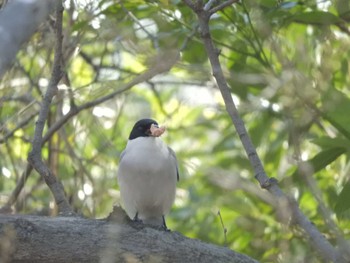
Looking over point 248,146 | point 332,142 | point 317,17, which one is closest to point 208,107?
point 317,17

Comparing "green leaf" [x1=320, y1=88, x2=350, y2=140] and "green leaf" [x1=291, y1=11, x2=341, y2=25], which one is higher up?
"green leaf" [x1=291, y1=11, x2=341, y2=25]

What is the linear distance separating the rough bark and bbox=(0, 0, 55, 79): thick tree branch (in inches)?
43.9

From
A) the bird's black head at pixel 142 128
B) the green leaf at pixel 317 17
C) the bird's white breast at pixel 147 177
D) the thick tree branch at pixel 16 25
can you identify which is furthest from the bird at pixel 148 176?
the thick tree branch at pixel 16 25

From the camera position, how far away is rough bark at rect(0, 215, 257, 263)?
2.24 m

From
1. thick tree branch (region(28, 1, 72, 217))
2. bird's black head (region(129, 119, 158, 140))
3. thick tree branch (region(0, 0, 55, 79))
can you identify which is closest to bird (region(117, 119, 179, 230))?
bird's black head (region(129, 119, 158, 140))

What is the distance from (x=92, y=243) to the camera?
91.8 inches

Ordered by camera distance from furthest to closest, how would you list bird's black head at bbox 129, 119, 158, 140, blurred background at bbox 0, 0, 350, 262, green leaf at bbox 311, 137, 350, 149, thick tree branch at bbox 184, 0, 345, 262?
bird's black head at bbox 129, 119, 158, 140 → blurred background at bbox 0, 0, 350, 262 → green leaf at bbox 311, 137, 350, 149 → thick tree branch at bbox 184, 0, 345, 262

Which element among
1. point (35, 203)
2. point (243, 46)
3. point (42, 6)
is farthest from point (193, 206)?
point (42, 6)

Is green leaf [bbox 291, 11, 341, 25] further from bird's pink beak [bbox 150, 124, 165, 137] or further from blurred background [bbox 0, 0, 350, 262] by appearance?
bird's pink beak [bbox 150, 124, 165, 137]

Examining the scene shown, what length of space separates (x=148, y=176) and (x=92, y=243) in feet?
5.48

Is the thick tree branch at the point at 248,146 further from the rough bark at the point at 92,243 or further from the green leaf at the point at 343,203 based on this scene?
the green leaf at the point at 343,203

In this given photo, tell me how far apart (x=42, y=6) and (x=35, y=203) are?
3.46m

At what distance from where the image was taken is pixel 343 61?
3.49 meters

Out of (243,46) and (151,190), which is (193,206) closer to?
(151,190)
